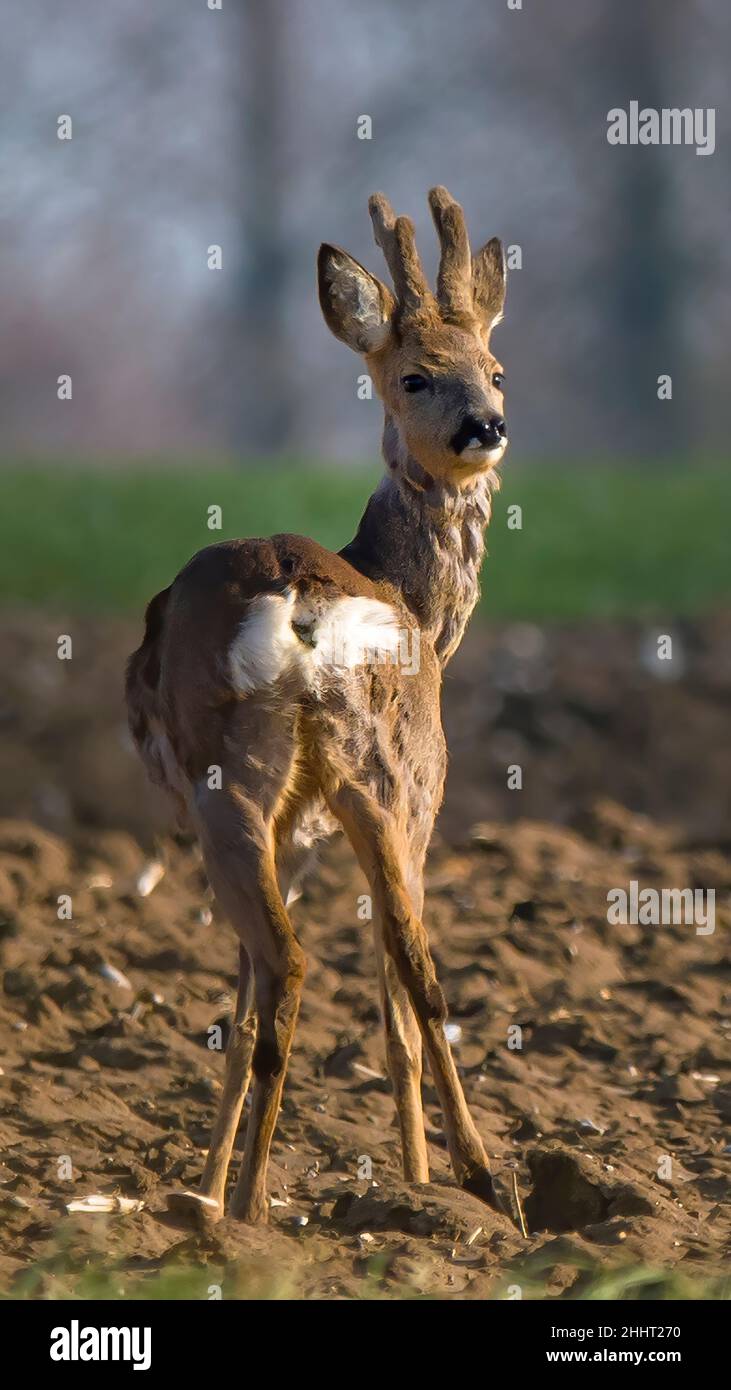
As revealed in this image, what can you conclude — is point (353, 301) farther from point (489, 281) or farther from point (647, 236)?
point (647, 236)

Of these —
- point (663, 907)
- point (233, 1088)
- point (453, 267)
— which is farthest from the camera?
point (663, 907)

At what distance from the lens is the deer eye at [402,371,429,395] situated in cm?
527

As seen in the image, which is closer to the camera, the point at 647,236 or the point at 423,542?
the point at 423,542

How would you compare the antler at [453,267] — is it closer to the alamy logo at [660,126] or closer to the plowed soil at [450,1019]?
the plowed soil at [450,1019]

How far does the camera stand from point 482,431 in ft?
16.7

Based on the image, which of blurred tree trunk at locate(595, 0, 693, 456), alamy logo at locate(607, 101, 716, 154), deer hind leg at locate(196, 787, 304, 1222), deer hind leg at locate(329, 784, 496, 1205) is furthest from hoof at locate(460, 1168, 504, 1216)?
blurred tree trunk at locate(595, 0, 693, 456)

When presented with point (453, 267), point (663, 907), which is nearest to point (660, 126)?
point (663, 907)

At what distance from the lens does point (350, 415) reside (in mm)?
29719

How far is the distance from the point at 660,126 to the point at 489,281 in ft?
72.9

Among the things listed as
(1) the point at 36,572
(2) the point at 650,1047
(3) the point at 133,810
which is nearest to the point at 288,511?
(1) the point at 36,572

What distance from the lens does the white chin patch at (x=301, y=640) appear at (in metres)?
4.62

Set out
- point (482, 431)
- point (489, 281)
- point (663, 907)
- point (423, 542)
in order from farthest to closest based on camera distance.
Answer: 1. point (663, 907)
2. point (489, 281)
3. point (423, 542)
4. point (482, 431)

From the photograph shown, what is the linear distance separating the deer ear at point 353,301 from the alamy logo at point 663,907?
3060 millimetres
